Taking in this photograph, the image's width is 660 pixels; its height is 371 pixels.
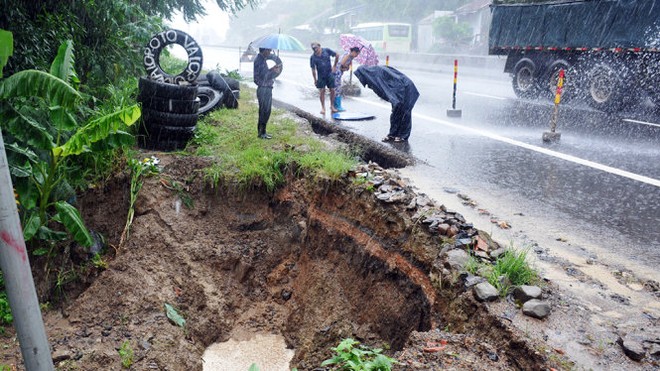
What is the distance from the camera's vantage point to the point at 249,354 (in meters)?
5.44

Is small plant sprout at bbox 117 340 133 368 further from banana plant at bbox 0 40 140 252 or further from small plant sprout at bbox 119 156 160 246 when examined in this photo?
small plant sprout at bbox 119 156 160 246

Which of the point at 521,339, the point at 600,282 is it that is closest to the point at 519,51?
the point at 600,282

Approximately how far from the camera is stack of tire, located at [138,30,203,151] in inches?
277

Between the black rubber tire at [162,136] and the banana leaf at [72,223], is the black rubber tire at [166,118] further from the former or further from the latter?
the banana leaf at [72,223]

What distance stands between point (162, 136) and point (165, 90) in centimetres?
62

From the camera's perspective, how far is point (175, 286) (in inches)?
215

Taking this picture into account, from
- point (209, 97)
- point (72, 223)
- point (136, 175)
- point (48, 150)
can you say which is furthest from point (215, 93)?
point (72, 223)

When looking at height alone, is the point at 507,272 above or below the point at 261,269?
above

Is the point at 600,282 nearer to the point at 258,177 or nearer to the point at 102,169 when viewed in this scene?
the point at 258,177

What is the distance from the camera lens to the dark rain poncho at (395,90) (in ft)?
30.5

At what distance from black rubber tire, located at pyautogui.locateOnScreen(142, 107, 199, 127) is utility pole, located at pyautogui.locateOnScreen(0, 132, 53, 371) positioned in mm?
4864

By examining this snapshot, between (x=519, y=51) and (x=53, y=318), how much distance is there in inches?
591

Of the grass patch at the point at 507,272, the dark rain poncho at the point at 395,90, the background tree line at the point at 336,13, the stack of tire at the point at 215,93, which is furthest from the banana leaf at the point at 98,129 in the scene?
the background tree line at the point at 336,13

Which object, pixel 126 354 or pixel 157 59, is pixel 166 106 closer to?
pixel 157 59
